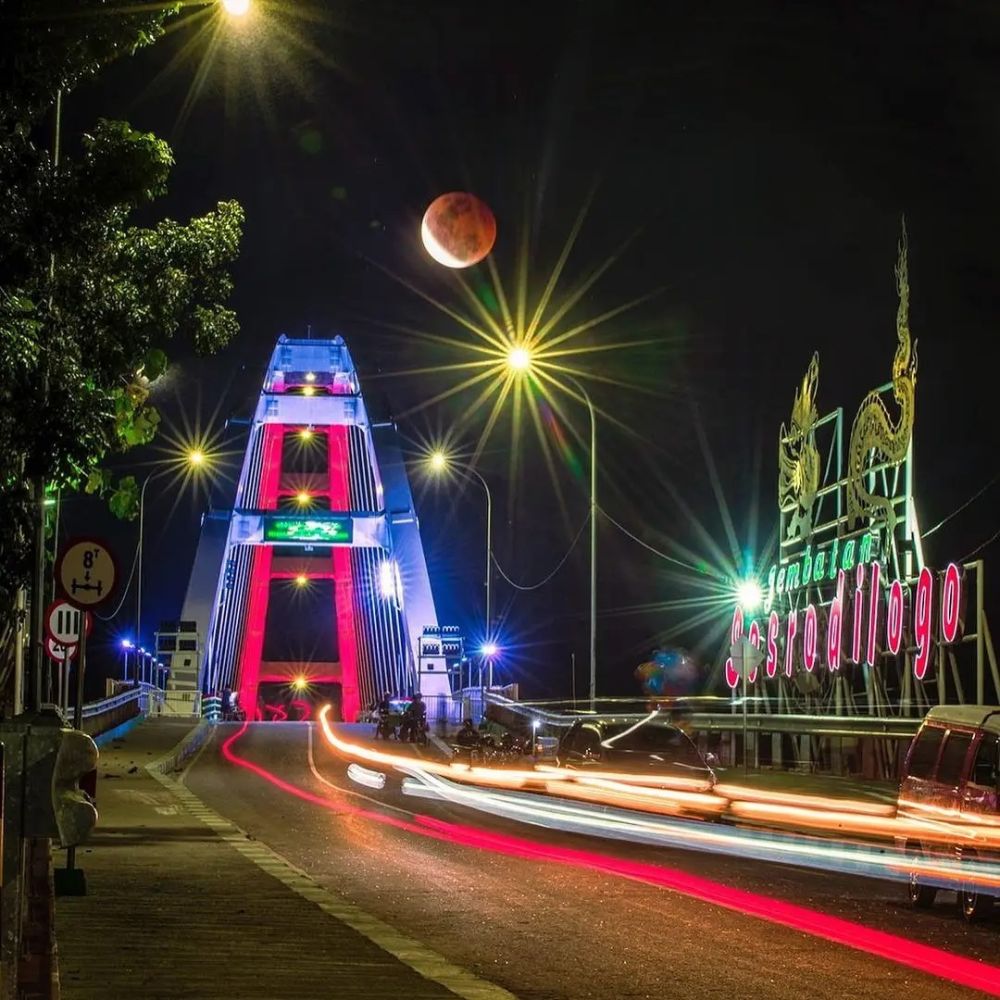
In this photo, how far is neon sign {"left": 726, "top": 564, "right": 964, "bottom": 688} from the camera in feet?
104

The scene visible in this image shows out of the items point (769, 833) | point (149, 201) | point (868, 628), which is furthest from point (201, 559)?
point (149, 201)

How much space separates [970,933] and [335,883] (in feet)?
17.9

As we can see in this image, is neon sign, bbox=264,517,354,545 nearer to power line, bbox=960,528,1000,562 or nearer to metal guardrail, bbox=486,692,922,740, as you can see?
metal guardrail, bbox=486,692,922,740

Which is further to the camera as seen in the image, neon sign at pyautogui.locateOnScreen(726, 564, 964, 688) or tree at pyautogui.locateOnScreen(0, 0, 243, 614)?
neon sign at pyautogui.locateOnScreen(726, 564, 964, 688)

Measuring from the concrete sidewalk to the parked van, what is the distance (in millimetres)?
4885

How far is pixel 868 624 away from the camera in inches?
1403

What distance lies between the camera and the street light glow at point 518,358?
1258 inches

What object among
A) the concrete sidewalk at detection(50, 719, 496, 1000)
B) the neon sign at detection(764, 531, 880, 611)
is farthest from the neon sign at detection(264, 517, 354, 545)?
the concrete sidewalk at detection(50, 719, 496, 1000)

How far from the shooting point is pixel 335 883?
1390 cm

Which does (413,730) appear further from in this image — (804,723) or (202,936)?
(202,936)

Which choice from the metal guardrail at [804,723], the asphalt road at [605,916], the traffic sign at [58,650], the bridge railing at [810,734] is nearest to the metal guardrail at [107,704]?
the bridge railing at [810,734]

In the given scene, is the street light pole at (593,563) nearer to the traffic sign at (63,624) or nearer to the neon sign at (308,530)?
the traffic sign at (63,624)

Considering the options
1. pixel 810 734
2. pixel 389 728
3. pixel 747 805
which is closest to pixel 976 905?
pixel 747 805

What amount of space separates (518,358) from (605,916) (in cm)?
2113
